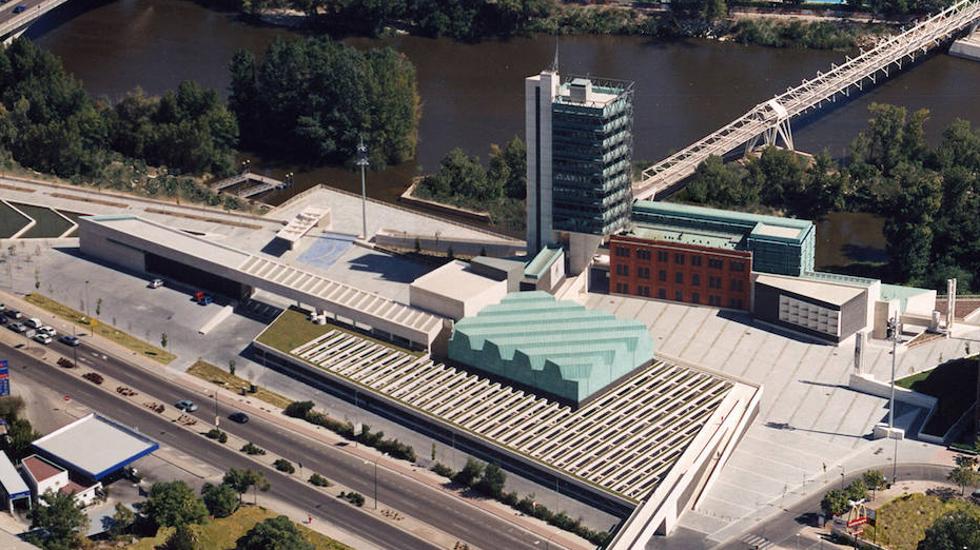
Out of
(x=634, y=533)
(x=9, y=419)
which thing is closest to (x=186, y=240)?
(x=9, y=419)

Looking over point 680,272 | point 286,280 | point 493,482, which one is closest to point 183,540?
point 493,482

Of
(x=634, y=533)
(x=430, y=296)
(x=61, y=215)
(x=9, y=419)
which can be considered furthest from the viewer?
(x=61, y=215)

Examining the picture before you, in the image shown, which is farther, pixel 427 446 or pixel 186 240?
pixel 186 240

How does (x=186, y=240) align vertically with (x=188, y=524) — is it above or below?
above

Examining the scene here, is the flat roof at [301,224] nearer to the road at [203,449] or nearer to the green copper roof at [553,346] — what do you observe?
the green copper roof at [553,346]

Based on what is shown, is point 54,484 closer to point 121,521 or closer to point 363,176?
point 121,521

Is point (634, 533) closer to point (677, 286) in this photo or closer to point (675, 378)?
point (675, 378)
